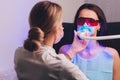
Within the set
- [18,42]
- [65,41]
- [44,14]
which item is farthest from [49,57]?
[18,42]

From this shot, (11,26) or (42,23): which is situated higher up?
(42,23)

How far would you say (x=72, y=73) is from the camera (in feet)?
3.23

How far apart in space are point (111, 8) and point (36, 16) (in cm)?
123

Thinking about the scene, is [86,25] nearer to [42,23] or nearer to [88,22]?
[88,22]

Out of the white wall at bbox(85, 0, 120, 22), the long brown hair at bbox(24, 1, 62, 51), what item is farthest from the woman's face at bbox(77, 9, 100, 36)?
the white wall at bbox(85, 0, 120, 22)

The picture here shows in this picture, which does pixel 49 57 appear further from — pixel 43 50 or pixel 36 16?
pixel 36 16

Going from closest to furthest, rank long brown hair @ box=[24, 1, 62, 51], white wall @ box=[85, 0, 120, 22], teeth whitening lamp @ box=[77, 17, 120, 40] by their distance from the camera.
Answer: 1. long brown hair @ box=[24, 1, 62, 51]
2. teeth whitening lamp @ box=[77, 17, 120, 40]
3. white wall @ box=[85, 0, 120, 22]

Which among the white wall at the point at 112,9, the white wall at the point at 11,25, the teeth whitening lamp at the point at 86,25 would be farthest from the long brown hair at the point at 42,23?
the white wall at the point at 112,9

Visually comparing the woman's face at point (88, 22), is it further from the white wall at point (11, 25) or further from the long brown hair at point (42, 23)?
the white wall at point (11, 25)

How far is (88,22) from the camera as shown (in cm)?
150

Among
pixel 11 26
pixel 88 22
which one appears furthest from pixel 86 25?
pixel 11 26

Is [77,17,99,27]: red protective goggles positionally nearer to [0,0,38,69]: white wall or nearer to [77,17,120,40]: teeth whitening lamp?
[77,17,120,40]: teeth whitening lamp

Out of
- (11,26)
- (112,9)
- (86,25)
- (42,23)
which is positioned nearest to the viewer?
(42,23)

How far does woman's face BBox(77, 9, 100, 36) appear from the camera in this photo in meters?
1.48
